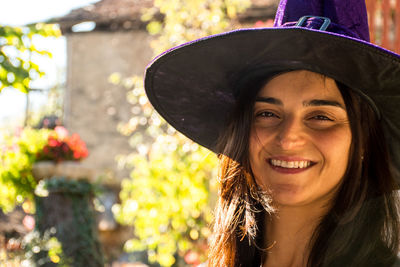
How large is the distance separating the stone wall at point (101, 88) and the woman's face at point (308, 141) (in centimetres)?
842

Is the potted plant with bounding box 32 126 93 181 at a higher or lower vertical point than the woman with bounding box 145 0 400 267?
lower

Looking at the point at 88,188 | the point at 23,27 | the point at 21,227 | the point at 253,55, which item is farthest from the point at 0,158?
the point at 253,55

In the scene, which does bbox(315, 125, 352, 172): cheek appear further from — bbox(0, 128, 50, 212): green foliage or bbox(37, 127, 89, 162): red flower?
bbox(0, 128, 50, 212): green foliage

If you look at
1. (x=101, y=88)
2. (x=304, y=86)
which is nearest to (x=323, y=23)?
(x=304, y=86)

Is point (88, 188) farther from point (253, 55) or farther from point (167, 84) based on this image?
point (253, 55)

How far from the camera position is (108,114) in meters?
10.4

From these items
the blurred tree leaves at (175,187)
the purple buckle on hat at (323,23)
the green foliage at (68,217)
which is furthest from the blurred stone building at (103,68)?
the purple buckle on hat at (323,23)

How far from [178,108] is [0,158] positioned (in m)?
4.79

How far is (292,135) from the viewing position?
5.39ft

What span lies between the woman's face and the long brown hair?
0.15 feet

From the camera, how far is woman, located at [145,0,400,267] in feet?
5.12

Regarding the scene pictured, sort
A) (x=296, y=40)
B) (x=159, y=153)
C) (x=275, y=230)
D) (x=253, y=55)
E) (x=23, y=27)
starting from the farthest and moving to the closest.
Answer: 1. (x=159, y=153)
2. (x=23, y=27)
3. (x=275, y=230)
4. (x=253, y=55)
5. (x=296, y=40)

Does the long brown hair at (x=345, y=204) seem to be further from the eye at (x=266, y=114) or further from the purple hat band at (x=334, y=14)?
the purple hat band at (x=334, y=14)

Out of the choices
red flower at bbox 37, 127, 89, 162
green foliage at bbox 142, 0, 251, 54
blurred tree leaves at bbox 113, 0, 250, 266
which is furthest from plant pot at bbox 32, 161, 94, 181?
green foliage at bbox 142, 0, 251, 54
